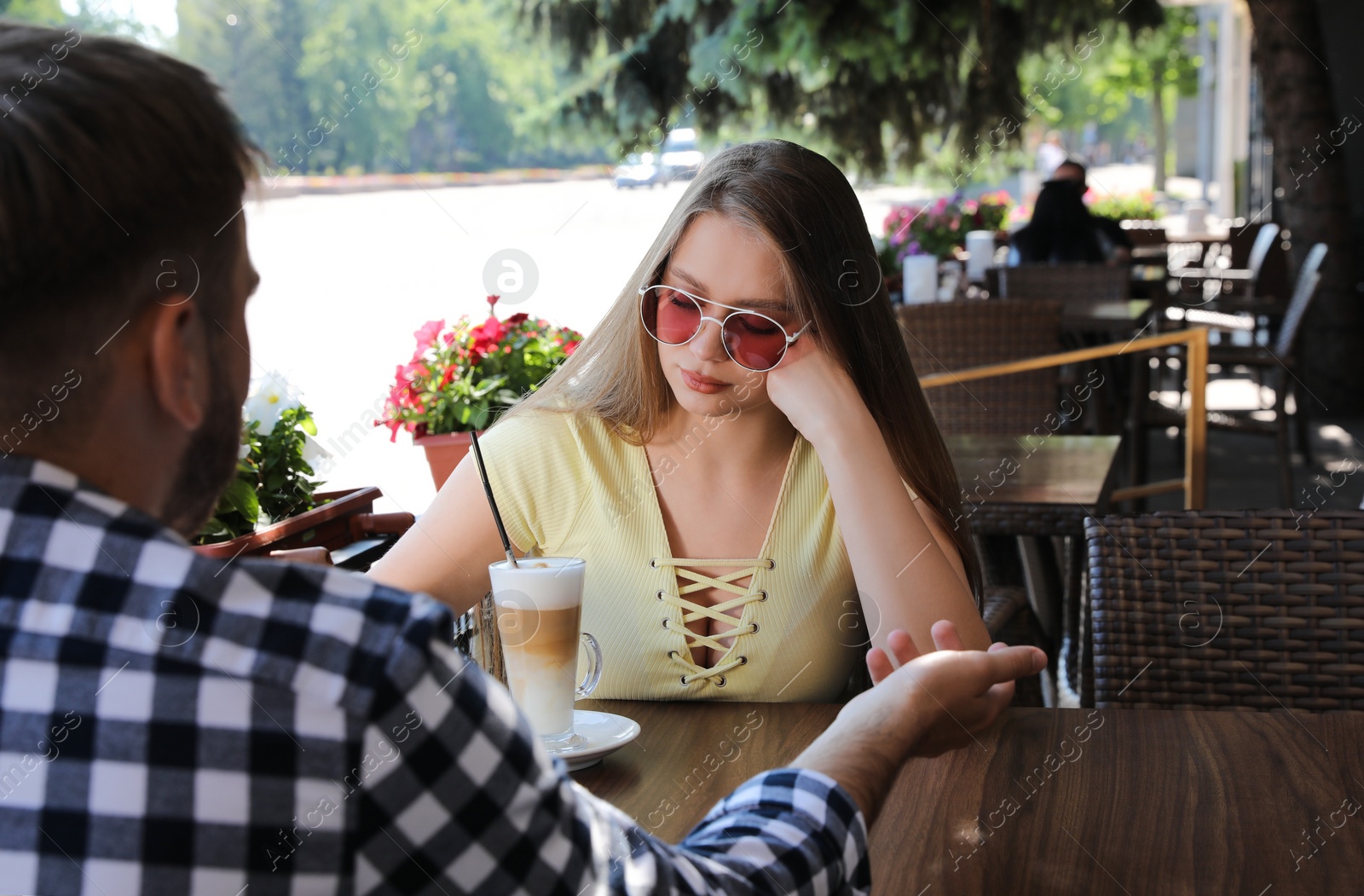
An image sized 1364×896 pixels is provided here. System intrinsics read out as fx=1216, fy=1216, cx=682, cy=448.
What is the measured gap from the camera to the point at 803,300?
1.80 m

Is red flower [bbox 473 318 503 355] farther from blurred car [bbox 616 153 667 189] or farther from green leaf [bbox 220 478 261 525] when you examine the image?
blurred car [bbox 616 153 667 189]

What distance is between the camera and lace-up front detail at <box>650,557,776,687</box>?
1688 mm

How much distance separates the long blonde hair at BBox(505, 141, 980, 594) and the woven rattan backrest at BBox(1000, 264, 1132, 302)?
186 inches

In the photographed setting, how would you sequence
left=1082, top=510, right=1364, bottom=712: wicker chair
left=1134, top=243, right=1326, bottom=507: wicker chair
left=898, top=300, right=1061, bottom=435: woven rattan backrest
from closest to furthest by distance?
left=1082, top=510, right=1364, bottom=712: wicker chair, left=898, top=300, right=1061, bottom=435: woven rattan backrest, left=1134, top=243, right=1326, bottom=507: wicker chair

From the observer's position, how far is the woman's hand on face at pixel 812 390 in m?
1.78

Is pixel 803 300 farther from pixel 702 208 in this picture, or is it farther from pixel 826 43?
pixel 826 43

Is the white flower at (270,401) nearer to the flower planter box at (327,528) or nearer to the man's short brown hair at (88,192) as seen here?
the flower planter box at (327,528)

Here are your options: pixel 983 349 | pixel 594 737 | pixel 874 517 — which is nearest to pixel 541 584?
pixel 594 737

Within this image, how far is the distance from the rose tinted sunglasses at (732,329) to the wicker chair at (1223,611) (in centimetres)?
57

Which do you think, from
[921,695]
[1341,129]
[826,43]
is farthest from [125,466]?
[1341,129]

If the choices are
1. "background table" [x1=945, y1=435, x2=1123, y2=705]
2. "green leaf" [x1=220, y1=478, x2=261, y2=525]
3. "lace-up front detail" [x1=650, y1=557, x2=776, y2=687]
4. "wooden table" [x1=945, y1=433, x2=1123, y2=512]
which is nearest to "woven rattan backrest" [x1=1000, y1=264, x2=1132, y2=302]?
"background table" [x1=945, y1=435, x2=1123, y2=705]

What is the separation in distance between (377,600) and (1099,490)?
2.34 metres

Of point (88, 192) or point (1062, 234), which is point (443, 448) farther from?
point (1062, 234)

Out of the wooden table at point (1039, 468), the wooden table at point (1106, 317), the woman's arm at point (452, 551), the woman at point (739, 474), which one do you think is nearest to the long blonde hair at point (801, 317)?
the woman at point (739, 474)
